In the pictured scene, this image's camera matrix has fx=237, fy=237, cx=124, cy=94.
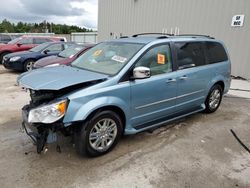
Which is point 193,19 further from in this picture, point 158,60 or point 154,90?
point 154,90

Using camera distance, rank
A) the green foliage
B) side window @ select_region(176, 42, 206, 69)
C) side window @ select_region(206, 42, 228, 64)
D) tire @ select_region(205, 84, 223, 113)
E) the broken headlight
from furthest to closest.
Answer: the green foliage → tire @ select_region(205, 84, 223, 113) → side window @ select_region(206, 42, 228, 64) → side window @ select_region(176, 42, 206, 69) → the broken headlight

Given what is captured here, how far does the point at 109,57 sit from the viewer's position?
3.86m

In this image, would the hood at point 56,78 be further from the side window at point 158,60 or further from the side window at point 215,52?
the side window at point 215,52

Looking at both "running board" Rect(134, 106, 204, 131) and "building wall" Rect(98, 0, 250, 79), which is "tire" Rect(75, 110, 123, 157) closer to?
"running board" Rect(134, 106, 204, 131)

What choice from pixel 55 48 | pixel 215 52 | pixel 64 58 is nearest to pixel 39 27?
pixel 55 48

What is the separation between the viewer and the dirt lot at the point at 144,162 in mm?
2854

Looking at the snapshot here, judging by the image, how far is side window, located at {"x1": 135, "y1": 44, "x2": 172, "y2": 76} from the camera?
3.66 meters

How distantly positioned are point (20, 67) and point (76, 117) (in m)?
7.79

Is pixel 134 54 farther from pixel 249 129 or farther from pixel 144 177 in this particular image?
pixel 249 129

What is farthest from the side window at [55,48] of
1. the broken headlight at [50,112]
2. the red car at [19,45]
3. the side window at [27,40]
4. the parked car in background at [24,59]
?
the broken headlight at [50,112]

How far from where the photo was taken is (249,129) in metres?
4.60

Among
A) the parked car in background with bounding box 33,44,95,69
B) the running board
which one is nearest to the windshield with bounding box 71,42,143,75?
the running board

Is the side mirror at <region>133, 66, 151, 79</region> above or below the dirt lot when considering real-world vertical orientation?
above

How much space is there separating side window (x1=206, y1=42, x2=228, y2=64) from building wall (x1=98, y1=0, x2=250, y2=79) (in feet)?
15.9
